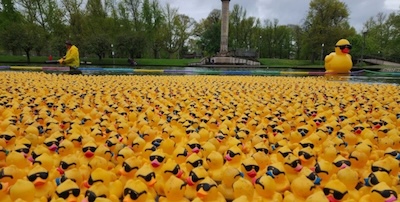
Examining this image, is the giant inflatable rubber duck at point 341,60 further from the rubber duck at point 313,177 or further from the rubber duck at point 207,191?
the rubber duck at point 207,191

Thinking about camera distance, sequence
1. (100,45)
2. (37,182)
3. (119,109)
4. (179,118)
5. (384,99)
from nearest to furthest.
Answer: (37,182)
(179,118)
(119,109)
(384,99)
(100,45)

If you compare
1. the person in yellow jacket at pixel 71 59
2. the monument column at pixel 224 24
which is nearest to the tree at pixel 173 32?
the monument column at pixel 224 24

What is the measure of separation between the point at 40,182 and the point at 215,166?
5.04 ft

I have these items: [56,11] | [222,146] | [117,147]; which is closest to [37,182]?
[117,147]

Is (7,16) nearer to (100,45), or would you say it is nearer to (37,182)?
(100,45)

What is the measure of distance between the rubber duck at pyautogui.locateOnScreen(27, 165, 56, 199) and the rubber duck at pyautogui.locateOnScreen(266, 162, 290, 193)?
73.9 inches

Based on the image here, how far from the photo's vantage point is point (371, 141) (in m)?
3.63

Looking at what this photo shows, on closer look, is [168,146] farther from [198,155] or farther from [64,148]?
[64,148]

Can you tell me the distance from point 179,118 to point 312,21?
1764 inches

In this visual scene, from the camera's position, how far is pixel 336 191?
2301 millimetres

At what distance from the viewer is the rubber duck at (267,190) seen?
2441mm


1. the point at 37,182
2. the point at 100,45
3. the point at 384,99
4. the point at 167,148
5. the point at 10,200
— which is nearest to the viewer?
the point at 10,200

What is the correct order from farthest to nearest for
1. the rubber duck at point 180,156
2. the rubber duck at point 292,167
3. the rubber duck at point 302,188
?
the rubber duck at point 180,156 → the rubber duck at point 292,167 → the rubber duck at point 302,188

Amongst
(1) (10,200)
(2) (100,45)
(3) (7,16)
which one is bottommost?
(1) (10,200)
